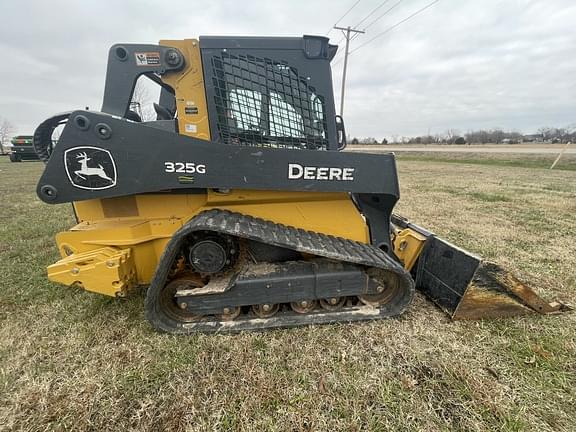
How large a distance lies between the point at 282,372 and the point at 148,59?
103 inches

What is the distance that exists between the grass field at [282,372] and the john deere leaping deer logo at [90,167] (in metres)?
1.26

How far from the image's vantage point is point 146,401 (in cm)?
179

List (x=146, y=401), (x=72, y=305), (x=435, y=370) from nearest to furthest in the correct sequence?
(x=146, y=401) → (x=435, y=370) → (x=72, y=305)

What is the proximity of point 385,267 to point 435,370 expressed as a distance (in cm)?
77

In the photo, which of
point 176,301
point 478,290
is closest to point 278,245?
point 176,301

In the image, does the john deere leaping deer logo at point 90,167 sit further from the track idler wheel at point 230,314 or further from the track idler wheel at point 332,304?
the track idler wheel at point 332,304

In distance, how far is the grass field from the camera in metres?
1.68

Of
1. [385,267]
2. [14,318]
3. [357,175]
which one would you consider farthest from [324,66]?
[14,318]

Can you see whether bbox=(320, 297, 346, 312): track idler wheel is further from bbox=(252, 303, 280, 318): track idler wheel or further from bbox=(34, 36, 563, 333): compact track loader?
bbox=(252, 303, 280, 318): track idler wheel

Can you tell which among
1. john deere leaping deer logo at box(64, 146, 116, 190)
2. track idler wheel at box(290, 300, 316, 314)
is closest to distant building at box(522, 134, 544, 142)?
track idler wheel at box(290, 300, 316, 314)

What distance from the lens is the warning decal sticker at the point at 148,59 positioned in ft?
7.52

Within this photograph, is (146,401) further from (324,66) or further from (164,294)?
(324,66)

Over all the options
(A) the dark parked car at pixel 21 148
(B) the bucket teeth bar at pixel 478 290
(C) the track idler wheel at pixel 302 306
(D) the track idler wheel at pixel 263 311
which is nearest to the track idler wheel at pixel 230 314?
(D) the track idler wheel at pixel 263 311

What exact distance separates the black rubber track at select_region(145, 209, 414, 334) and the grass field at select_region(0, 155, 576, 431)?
89 mm
